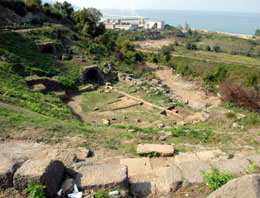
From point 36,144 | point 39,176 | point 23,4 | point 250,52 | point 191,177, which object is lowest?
point 250,52

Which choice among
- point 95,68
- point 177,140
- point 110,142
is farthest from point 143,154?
point 95,68

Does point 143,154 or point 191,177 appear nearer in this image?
point 191,177

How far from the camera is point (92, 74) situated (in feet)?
80.0

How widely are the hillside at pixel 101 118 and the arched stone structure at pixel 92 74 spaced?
11cm

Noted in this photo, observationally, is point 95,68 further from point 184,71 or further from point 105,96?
point 184,71

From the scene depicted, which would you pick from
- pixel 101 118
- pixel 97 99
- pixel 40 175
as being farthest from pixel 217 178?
pixel 97 99

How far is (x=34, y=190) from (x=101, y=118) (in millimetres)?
11184

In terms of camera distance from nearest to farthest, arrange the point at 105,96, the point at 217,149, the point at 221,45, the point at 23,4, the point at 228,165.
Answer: the point at 228,165 → the point at 217,149 → the point at 105,96 → the point at 23,4 → the point at 221,45

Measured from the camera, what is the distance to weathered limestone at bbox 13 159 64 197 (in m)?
4.03

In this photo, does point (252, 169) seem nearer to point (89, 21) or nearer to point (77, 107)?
point (77, 107)

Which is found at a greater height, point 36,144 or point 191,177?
point 191,177

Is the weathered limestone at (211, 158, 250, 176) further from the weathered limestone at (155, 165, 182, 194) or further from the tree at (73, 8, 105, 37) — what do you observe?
the tree at (73, 8, 105, 37)

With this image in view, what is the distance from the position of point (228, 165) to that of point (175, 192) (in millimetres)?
1665

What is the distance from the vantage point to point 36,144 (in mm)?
7523
